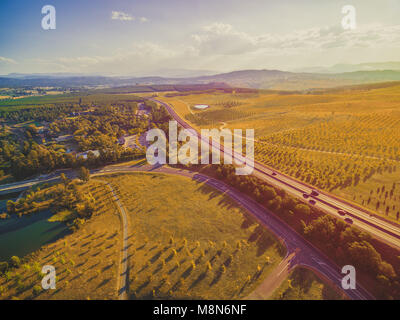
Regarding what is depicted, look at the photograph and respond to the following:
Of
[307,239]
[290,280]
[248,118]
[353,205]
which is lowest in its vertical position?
[290,280]

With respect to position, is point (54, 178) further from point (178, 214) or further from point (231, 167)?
point (231, 167)

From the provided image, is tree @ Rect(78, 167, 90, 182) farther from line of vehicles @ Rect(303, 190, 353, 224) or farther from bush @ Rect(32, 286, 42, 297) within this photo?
line of vehicles @ Rect(303, 190, 353, 224)

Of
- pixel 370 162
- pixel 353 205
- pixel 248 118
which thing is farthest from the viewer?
pixel 248 118

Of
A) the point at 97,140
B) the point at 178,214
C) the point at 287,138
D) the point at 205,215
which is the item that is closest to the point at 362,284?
the point at 205,215

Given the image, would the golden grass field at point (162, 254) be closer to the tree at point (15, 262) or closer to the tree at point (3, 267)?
the tree at point (15, 262)

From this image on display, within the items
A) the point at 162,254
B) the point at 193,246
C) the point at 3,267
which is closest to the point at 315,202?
the point at 193,246

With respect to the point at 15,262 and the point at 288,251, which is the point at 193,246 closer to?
the point at 288,251

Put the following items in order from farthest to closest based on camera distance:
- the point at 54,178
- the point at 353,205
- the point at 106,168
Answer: the point at 106,168
the point at 54,178
the point at 353,205
